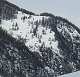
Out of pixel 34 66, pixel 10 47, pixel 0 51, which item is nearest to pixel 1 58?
pixel 0 51

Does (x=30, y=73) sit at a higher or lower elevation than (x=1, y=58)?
lower

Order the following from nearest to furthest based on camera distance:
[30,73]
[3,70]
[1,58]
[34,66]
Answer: [3,70] < [1,58] < [30,73] < [34,66]

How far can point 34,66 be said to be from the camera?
7859 inches

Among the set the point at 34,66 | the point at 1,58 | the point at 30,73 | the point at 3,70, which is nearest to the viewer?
the point at 3,70

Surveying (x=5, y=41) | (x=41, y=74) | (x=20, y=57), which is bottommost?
(x=41, y=74)

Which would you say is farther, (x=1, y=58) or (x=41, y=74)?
(x=41, y=74)

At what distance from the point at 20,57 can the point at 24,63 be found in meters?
5.75

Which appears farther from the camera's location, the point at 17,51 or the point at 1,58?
the point at 17,51

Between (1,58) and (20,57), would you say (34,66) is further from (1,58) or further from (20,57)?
(1,58)

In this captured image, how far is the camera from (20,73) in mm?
176000

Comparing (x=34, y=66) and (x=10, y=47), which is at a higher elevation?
(x=10, y=47)

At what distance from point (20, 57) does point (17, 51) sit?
22.4ft

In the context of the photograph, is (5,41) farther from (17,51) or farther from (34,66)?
(34,66)

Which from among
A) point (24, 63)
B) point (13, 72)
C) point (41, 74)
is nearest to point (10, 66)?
point (13, 72)
